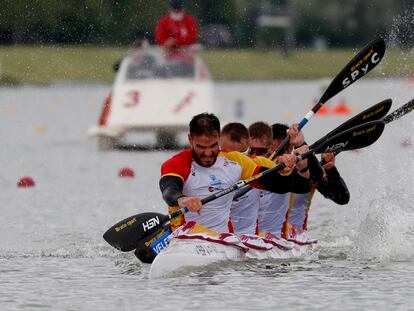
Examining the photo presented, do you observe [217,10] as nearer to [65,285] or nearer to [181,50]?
[181,50]

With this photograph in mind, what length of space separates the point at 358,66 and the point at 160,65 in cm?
1123

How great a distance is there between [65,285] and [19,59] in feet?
175

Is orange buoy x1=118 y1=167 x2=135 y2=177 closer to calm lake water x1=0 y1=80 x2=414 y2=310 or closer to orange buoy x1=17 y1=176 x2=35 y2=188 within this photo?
calm lake water x1=0 y1=80 x2=414 y2=310

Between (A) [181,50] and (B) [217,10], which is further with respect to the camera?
(B) [217,10]

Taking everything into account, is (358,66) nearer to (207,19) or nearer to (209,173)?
(209,173)

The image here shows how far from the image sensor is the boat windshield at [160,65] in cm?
2458

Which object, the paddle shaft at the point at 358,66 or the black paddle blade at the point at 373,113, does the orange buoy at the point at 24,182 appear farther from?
the black paddle blade at the point at 373,113

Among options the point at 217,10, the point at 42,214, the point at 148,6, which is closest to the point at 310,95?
the point at 148,6

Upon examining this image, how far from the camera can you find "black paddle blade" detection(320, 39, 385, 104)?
13.6m

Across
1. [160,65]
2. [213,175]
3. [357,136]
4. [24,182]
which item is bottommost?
[213,175]

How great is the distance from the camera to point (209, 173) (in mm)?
11508

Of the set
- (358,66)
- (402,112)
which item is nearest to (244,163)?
(358,66)

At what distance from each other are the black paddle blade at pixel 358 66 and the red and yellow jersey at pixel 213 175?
207 cm

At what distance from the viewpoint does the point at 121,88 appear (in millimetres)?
24328
